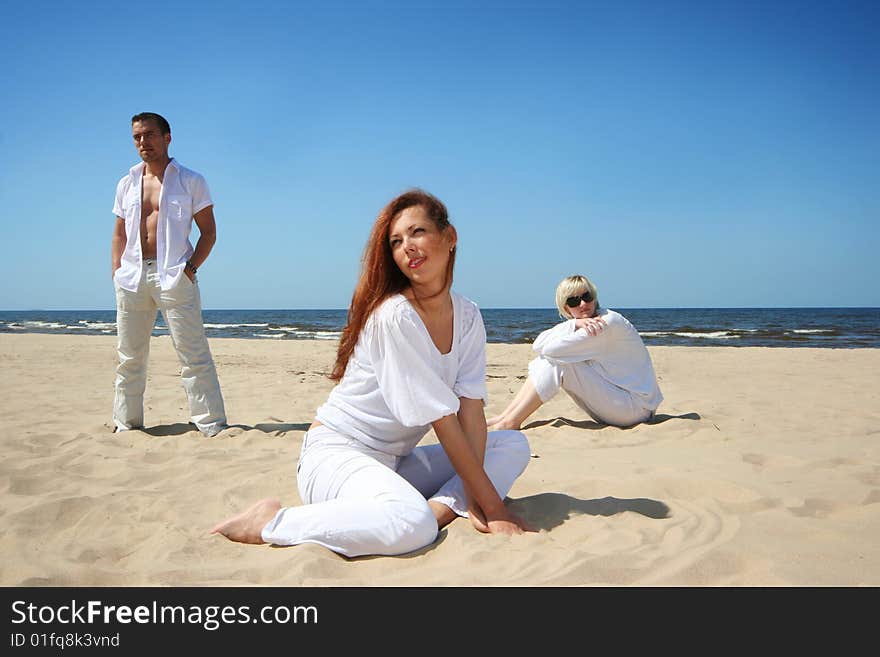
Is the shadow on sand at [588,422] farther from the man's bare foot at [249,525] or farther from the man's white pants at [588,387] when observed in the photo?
the man's bare foot at [249,525]

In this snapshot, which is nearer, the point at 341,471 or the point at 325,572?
the point at 325,572

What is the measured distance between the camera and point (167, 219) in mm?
4543

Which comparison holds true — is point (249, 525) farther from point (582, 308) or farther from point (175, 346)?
point (582, 308)

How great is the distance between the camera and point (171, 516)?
2.78m

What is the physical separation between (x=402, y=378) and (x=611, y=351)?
2.78 meters

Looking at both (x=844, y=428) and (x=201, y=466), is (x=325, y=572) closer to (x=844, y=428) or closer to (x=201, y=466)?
(x=201, y=466)

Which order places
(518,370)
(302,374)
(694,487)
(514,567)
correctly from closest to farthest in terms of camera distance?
(514,567) → (694,487) → (302,374) → (518,370)

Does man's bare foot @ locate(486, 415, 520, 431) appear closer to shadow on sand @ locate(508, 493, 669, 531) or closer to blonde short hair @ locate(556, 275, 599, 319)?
blonde short hair @ locate(556, 275, 599, 319)

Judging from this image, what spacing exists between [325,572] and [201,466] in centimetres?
187

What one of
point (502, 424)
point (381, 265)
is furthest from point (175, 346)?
point (381, 265)

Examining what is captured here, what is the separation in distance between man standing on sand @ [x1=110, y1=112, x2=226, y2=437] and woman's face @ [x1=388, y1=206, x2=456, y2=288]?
8.54 feet

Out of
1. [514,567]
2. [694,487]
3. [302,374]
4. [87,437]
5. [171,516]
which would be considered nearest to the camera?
[514,567]
